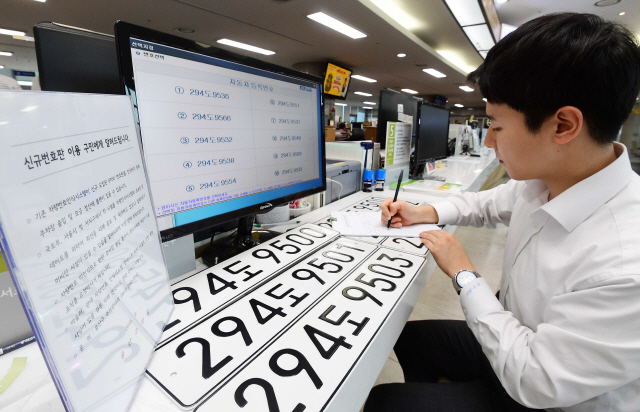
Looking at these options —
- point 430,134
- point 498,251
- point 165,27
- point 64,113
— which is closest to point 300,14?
point 165,27

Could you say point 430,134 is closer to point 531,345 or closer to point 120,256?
point 531,345

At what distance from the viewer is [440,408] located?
0.58m

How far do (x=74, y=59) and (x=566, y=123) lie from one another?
90 centimetres

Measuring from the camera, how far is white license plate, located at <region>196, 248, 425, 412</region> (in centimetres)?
35

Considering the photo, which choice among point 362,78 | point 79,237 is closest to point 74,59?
point 79,237

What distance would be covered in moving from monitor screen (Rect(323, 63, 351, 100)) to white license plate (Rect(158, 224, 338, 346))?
21.8 ft

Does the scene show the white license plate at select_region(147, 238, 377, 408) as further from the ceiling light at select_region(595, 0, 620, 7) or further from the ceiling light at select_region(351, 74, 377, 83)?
the ceiling light at select_region(351, 74, 377, 83)

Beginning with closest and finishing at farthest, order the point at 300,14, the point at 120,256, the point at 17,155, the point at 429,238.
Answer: the point at 17,155
the point at 120,256
the point at 429,238
the point at 300,14

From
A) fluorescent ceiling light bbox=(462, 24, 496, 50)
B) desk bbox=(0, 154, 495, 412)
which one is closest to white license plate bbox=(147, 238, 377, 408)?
desk bbox=(0, 154, 495, 412)

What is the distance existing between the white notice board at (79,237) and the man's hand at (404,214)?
0.72 m

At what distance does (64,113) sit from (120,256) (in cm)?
17

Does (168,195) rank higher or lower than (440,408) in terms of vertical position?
higher

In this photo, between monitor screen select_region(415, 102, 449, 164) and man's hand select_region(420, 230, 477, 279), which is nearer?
man's hand select_region(420, 230, 477, 279)

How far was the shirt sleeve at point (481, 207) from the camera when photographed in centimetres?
97
